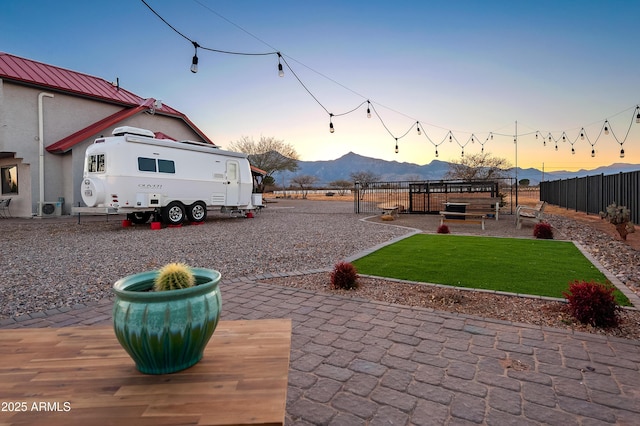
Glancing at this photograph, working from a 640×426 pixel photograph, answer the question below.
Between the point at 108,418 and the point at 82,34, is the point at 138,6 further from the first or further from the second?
the point at 108,418

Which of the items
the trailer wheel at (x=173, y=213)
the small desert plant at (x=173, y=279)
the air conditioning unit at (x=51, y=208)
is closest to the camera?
the small desert plant at (x=173, y=279)

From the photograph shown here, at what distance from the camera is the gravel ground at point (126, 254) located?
4.74m

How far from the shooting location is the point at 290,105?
50.3 feet

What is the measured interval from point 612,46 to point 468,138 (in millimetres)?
8115

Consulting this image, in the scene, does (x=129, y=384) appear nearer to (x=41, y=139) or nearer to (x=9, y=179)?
(x=41, y=139)

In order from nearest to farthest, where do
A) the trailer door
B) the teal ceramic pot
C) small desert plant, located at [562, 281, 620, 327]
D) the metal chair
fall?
1. the teal ceramic pot
2. small desert plant, located at [562, 281, 620, 327]
3. the trailer door
4. the metal chair

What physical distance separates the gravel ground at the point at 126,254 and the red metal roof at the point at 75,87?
19.0ft

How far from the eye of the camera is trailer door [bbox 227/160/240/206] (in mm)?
14109

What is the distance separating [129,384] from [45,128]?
61.7 feet

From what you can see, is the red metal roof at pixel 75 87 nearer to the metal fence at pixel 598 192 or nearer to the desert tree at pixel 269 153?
the desert tree at pixel 269 153

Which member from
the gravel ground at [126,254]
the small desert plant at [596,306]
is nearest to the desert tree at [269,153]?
the gravel ground at [126,254]

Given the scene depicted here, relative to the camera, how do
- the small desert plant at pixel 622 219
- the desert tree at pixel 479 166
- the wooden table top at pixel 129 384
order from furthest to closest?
the desert tree at pixel 479 166
the small desert plant at pixel 622 219
the wooden table top at pixel 129 384

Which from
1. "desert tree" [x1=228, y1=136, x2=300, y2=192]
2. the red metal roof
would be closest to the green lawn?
the red metal roof

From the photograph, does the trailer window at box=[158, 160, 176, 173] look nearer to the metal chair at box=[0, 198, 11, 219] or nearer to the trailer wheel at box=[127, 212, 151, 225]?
the trailer wheel at box=[127, 212, 151, 225]
